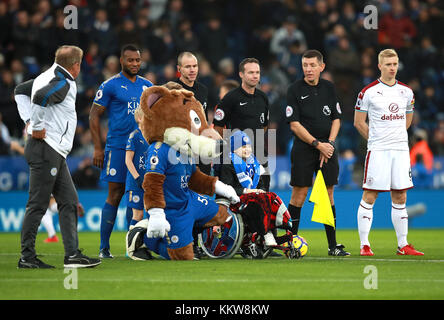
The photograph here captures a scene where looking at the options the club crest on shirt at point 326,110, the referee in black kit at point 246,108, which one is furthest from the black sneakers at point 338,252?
the club crest on shirt at point 326,110

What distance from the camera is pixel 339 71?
1889cm

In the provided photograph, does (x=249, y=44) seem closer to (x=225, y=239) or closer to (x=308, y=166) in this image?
(x=308, y=166)

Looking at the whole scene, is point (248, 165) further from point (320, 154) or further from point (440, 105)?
point (440, 105)

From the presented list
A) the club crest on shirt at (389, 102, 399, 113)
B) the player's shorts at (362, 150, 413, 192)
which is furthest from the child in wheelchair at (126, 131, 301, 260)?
the club crest on shirt at (389, 102, 399, 113)

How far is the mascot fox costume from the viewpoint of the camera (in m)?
8.09

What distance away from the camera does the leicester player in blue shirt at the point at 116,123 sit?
9.54 metres

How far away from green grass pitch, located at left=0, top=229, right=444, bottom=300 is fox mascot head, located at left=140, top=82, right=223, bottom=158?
1210mm

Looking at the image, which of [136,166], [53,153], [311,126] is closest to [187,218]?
[136,166]

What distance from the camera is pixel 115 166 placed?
31.2ft

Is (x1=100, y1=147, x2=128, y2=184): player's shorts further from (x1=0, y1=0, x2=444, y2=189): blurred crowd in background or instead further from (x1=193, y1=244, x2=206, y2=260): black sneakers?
(x1=0, y1=0, x2=444, y2=189): blurred crowd in background

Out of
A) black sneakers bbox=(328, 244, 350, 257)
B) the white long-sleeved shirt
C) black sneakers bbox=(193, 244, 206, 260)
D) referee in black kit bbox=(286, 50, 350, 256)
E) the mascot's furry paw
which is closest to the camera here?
the white long-sleeved shirt

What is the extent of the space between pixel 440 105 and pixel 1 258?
12.8 meters

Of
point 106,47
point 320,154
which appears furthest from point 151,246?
point 106,47

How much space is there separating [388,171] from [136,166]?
2948 millimetres
